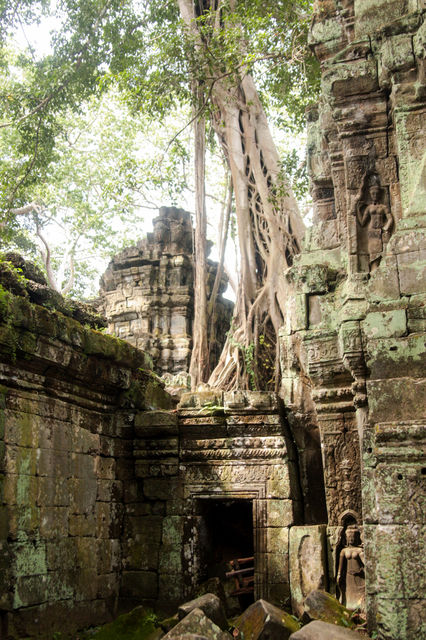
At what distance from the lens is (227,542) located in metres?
7.43

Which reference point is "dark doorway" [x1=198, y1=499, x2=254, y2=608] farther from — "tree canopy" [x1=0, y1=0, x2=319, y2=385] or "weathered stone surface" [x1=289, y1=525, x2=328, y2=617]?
"tree canopy" [x1=0, y1=0, x2=319, y2=385]

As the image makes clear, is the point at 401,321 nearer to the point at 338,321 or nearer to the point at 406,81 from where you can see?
the point at 338,321

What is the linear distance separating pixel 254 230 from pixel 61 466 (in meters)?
6.09

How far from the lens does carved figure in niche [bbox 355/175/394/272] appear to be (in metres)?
5.50

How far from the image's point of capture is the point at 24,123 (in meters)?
11.6

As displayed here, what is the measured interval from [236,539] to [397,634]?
3.91 m

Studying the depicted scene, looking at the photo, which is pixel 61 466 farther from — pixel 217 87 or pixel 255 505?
pixel 217 87

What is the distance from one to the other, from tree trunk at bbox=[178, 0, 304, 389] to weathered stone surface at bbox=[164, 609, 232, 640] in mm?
Result: 5429

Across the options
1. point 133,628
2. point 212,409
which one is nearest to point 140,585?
point 133,628

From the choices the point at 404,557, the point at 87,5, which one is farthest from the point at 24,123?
the point at 404,557

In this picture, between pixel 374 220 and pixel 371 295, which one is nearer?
pixel 371 295

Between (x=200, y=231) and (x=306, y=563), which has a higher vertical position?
(x=200, y=231)

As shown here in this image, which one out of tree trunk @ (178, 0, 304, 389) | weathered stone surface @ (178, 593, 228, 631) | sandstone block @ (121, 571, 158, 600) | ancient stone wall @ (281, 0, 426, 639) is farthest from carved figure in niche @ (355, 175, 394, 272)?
tree trunk @ (178, 0, 304, 389)

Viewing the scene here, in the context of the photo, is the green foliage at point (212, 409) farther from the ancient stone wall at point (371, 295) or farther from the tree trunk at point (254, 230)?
the tree trunk at point (254, 230)
